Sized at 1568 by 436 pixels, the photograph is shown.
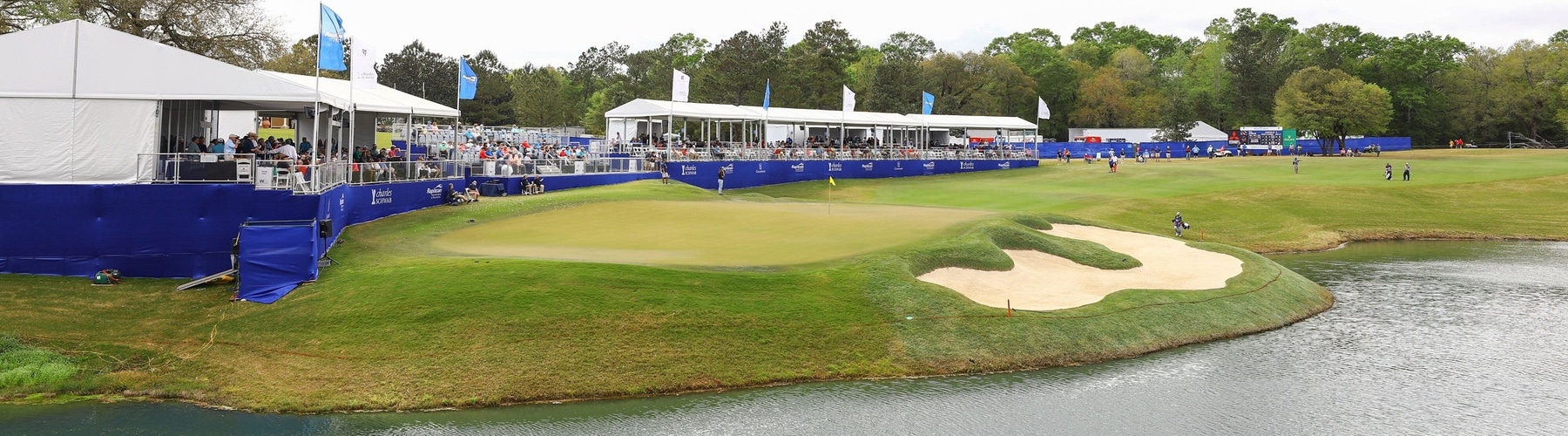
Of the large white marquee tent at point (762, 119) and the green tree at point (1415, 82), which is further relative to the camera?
the green tree at point (1415, 82)

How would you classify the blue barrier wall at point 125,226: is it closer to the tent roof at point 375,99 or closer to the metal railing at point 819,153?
the tent roof at point 375,99

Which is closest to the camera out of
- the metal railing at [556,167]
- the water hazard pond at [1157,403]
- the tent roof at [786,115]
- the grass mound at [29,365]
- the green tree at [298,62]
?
the water hazard pond at [1157,403]

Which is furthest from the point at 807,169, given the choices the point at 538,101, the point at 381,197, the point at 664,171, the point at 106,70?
the point at 538,101

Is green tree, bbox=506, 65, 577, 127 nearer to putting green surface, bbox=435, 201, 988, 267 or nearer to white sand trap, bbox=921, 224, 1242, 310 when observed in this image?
putting green surface, bbox=435, 201, 988, 267

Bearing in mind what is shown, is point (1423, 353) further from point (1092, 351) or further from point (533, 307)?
point (533, 307)

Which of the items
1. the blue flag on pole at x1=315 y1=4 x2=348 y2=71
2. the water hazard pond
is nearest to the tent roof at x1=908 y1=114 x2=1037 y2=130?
the water hazard pond

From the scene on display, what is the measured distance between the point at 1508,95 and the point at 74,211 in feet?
467

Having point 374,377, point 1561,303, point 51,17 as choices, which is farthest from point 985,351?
point 51,17

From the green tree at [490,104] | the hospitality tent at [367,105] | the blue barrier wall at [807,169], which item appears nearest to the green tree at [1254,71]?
the blue barrier wall at [807,169]

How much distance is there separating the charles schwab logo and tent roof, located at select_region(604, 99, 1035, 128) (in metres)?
26.6

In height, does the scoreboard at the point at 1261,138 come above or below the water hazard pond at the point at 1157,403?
above

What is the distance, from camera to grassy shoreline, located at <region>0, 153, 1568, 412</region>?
21.8 meters

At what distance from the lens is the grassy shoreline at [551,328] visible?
2178 cm

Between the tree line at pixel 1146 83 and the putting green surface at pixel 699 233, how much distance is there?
7064 cm
